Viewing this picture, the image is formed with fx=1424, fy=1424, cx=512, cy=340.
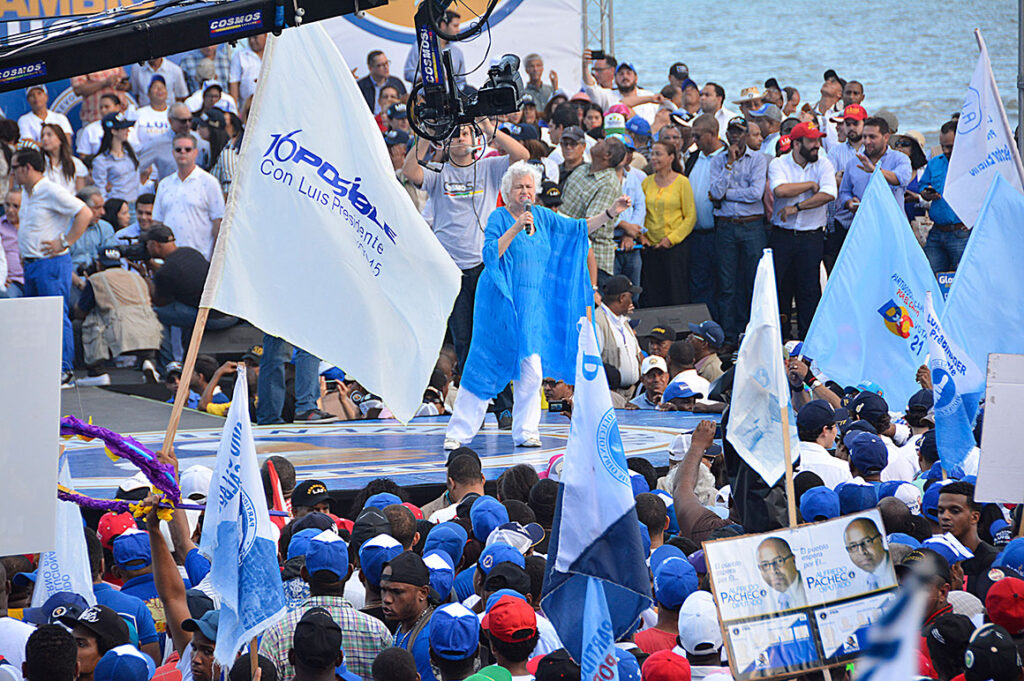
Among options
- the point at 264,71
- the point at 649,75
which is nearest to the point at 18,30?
the point at 264,71

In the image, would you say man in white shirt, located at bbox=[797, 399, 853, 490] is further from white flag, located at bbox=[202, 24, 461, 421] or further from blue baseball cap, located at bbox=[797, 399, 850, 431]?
white flag, located at bbox=[202, 24, 461, 421]

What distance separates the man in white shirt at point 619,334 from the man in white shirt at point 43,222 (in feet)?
14.6

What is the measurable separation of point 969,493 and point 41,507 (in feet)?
13.3

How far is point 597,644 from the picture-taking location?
4.59 m

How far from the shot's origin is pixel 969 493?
21.4ft

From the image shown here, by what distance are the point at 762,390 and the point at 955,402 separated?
235cm

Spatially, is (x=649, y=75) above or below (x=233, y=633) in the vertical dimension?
above

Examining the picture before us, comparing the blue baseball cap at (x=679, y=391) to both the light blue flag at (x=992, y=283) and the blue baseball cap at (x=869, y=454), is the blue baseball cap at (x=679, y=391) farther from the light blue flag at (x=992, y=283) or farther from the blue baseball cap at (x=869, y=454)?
the blue baseball cap at (x=869, y=454)

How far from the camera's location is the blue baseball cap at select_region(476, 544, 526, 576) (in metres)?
5.69

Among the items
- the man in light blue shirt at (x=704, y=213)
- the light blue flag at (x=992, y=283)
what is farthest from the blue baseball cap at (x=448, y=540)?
the man in light blue shirt at (x=704, y=213)

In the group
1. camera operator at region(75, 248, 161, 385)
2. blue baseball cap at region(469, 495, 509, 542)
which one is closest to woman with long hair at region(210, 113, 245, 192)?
camera operator at region(75, 248, 161, 385)

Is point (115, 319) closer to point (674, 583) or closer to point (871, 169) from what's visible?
point (871, 169)

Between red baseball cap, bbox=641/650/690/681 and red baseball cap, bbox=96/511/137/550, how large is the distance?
3.18 m

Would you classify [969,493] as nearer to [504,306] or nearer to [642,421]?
[504,306]
